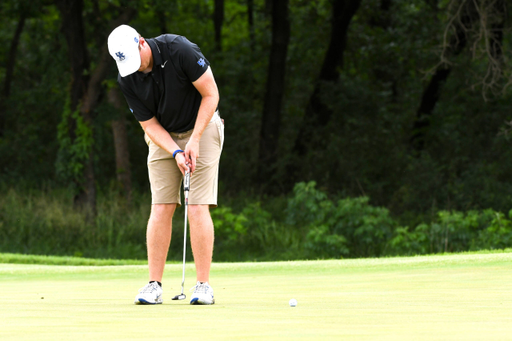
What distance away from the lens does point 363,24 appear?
20656 mm

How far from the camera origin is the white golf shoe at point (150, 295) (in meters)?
4.14

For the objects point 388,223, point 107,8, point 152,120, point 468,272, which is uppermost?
point 107,8

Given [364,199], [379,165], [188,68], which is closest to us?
[188,68]

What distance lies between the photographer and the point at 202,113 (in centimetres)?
450

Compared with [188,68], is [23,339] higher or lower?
lower

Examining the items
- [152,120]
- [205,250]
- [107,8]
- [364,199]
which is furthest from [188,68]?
[107,8]

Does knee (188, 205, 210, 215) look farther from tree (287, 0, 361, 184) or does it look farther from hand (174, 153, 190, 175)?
tree (287, 0, 361, 184)

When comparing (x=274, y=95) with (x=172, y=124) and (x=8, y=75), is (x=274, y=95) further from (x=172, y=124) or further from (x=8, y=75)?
(x=172, y=124)

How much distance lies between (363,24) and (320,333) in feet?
61.9

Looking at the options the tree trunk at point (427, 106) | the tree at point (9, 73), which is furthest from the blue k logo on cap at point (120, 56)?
the tree at point (9, 73)

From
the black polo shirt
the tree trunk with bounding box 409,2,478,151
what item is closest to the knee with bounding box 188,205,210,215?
the black polo shirt

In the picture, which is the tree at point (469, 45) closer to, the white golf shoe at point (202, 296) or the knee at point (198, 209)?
the knee at point (198, 209)

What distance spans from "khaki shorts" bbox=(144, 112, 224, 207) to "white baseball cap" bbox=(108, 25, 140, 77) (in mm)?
589

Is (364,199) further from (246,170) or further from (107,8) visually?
(107,8)
